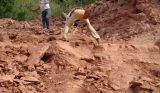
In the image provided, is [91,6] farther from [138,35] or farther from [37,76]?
[37,76]

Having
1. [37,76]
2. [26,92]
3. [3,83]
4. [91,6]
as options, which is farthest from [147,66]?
[91,6]

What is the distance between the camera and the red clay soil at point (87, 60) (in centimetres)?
257

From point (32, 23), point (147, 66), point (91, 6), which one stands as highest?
point (91, 6)

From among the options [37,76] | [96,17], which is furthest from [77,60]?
[96,17]

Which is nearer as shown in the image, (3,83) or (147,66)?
(3,83)

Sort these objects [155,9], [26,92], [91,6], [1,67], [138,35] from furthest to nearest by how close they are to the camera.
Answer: [91,6] → [155,9] → [138,35] → [1,67] → [26,92]

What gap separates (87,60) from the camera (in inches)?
137

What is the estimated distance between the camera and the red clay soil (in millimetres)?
2570

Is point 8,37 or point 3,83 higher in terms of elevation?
point 8,37

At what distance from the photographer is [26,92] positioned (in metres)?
2.31

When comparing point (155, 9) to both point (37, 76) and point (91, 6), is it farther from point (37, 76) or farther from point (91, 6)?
point (37, 76)

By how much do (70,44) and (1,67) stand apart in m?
1.68

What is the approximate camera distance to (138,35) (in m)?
4.70

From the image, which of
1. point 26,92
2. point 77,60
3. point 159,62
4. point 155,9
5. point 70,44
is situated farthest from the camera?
point 155,9
